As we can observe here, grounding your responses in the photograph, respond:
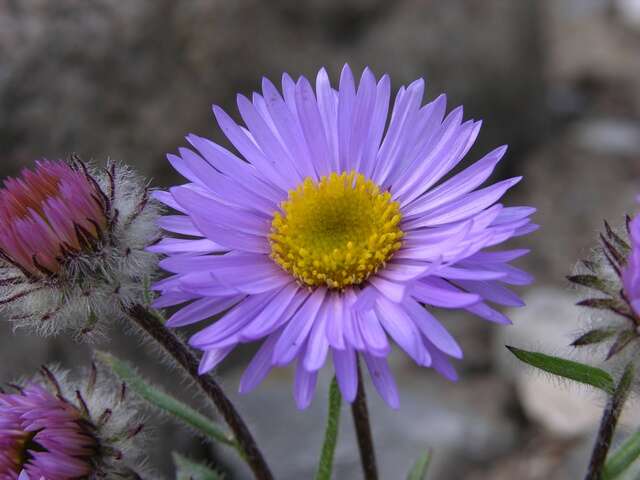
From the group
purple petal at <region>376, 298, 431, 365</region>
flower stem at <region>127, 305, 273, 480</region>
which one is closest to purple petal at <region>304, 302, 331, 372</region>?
purple petal at <region>376, 298, 431, 365</region>

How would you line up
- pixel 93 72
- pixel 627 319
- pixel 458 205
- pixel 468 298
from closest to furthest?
pixel 468 298 → pixel 627 319 → pixel 458 205 → pixel 93 72

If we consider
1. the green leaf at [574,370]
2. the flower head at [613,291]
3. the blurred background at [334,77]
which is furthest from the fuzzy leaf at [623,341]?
the blurred background at [334,77]

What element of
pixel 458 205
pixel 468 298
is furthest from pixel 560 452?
pixel 468 298

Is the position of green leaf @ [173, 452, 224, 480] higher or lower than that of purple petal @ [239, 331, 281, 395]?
lower

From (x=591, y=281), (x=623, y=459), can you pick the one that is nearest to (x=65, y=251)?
(x=591, y=281)

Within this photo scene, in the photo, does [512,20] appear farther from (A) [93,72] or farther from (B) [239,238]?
(B) [239,238]

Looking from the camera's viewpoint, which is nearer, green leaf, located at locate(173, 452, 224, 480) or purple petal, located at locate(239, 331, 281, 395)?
purple petal, located at locate(239, 331, 281, 395)

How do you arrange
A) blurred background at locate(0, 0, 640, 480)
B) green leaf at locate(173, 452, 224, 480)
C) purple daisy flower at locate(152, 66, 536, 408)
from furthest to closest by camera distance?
1. blurred background at locate(0, 0, 640, 480)
2. green leaf at locate(173, 452, 224, 480)
3. purple daisy flower at locate(152, 66, 536, 408)

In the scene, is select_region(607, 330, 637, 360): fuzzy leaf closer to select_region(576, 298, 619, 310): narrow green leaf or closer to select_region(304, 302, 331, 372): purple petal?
select_region(576, 298, 619, 310): narrow green leaf
